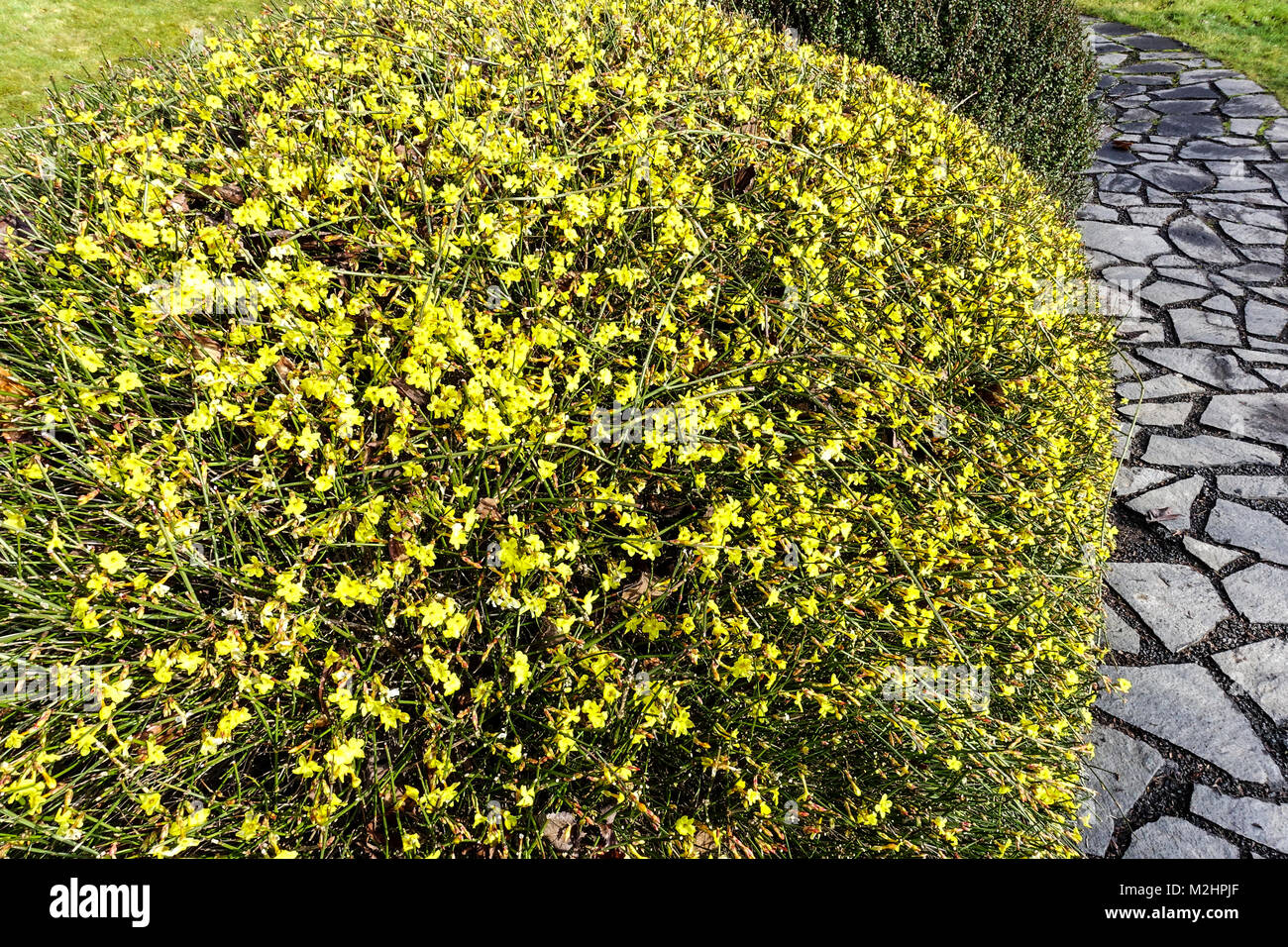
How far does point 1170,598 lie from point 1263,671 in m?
0.40

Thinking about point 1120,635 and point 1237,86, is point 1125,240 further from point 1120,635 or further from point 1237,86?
point 1237,86

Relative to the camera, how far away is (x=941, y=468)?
210 centimetres

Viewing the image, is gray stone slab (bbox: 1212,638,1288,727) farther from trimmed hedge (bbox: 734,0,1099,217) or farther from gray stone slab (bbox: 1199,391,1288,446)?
trimmed hedge (bbox: 734,0,1099,217)

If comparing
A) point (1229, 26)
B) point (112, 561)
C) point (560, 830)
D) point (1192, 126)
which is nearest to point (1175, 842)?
point (560, 830)

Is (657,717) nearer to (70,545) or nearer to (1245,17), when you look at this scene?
(70,545)

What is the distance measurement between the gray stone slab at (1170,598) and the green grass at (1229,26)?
7.33 m

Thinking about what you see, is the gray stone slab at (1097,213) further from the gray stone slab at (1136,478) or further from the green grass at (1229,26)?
the green grass at (1229,26)

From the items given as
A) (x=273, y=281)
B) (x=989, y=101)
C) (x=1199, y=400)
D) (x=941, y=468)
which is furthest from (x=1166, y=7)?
(x=273, y=281)

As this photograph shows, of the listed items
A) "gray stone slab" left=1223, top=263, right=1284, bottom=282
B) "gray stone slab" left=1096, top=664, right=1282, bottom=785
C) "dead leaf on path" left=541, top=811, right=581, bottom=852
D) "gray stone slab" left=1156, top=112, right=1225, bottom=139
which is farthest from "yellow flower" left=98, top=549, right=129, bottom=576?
"gray stone slab" left=1156, top=112, right=1225, bottom=139

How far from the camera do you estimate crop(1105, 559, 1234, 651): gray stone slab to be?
2.97 meters

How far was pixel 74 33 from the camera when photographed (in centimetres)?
575

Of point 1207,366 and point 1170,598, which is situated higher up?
point 1207,366

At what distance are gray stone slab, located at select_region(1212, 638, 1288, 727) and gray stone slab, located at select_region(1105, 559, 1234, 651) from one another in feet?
0.42

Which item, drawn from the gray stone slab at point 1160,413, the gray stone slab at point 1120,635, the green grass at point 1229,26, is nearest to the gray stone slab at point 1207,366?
the gray stone slab at point 1160,413
